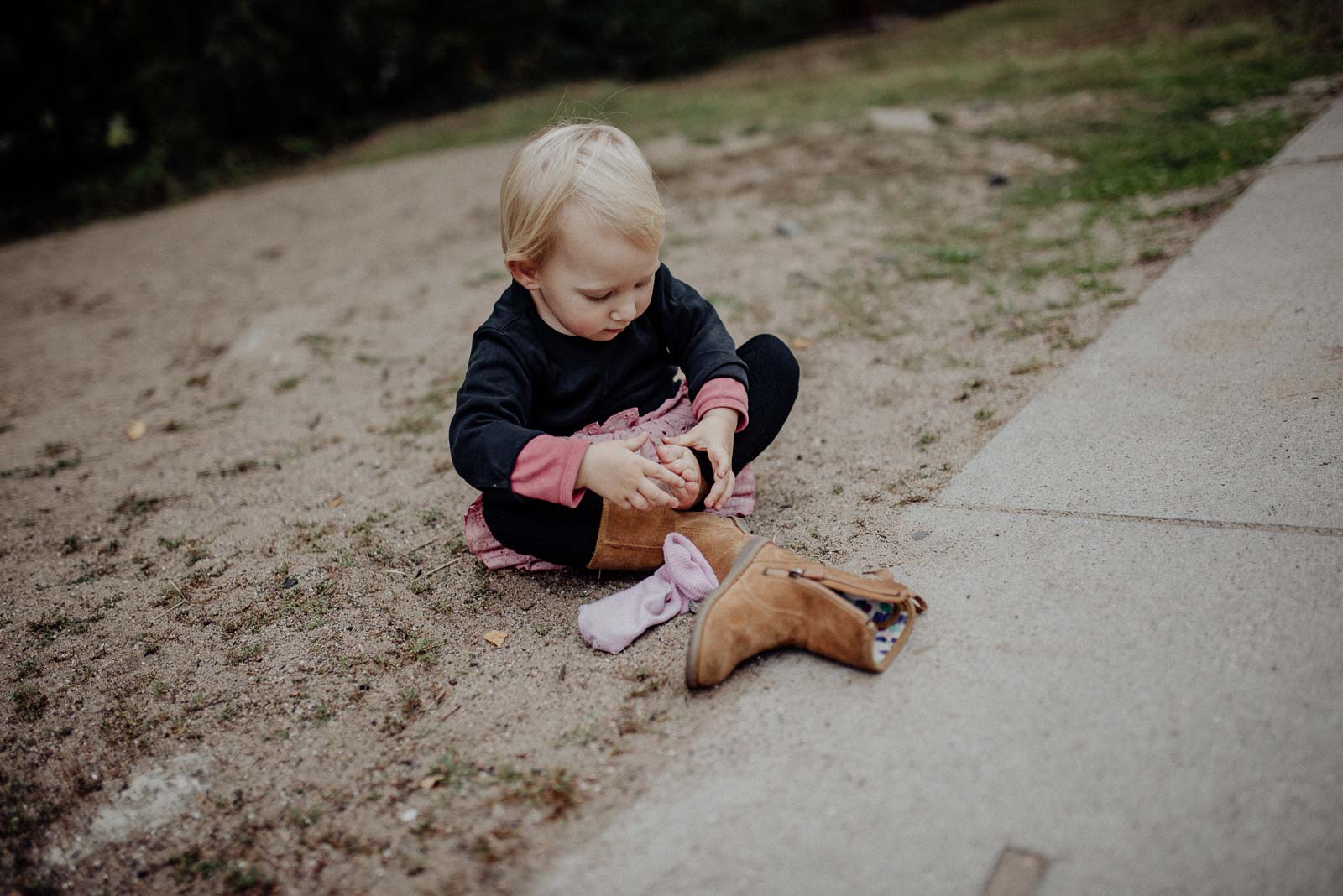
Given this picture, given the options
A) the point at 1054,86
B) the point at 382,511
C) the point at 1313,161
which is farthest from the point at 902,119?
the point at 382,511

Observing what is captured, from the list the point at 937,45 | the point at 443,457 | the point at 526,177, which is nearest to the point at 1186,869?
the point at 526,177

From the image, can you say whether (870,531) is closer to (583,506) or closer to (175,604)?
(583,506)

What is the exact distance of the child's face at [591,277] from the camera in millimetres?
1900

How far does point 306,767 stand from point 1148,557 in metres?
1.63

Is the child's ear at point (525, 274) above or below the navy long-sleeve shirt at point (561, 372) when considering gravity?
above

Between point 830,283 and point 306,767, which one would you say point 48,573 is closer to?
point 306,767

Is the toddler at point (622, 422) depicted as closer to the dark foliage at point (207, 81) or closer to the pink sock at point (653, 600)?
the pink sock at point (653, 600)

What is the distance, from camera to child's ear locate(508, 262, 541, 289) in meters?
2.00

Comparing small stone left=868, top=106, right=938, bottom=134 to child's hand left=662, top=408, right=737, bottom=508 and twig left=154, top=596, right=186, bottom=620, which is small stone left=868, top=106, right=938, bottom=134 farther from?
twig left=154, top=596, right=186, bottom=620

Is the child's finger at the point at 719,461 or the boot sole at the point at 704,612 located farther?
the child's finger at the point at 719,461

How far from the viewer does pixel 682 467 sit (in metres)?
1.93

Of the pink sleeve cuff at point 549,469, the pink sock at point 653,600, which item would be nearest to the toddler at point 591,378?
the pink sleeve cuff at point 549,469

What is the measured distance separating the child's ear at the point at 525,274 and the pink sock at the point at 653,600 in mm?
622

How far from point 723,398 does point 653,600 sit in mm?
476
